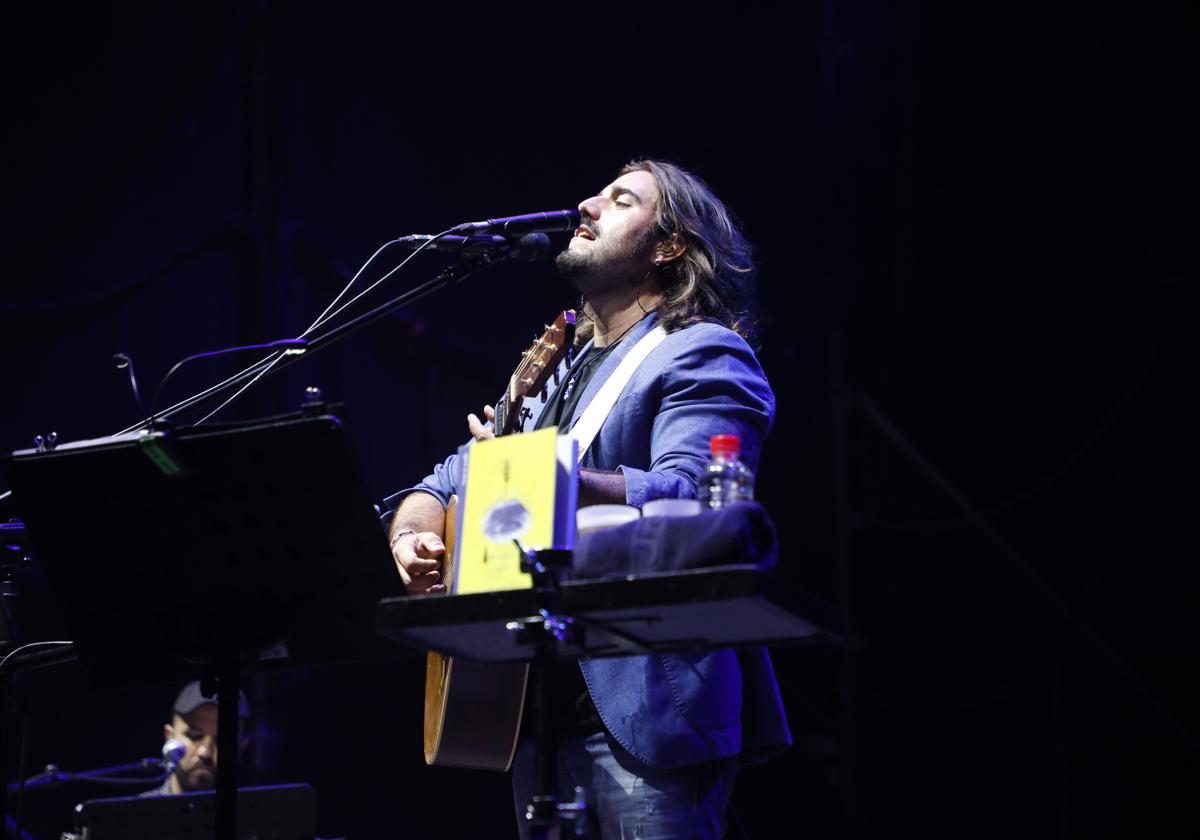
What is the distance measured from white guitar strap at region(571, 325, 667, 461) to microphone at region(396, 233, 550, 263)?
0.30 metres

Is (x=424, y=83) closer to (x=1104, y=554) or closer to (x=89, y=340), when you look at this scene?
(x=89, y=340)

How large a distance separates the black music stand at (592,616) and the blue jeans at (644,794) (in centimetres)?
57

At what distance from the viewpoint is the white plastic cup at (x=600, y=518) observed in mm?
1808

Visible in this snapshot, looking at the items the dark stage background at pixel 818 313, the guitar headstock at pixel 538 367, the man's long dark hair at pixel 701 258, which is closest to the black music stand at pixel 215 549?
the guitar headstock at pixel 538 367

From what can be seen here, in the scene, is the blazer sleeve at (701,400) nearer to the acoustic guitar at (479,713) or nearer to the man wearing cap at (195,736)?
the acoustic guitar at (479,713)

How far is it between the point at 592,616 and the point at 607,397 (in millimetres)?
1081

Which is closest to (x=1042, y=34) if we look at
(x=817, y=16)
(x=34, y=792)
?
(x=817, y=16)

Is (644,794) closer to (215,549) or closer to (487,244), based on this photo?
(215,549)

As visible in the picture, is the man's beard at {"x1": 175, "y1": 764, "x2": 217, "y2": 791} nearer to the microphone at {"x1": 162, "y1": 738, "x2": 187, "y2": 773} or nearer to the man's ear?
the microphone at {"x1": 162, "y1": 738, "x2": 187, "y2": 773}

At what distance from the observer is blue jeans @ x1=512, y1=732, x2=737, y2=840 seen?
7.35ft

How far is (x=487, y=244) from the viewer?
2.61m

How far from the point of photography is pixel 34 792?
4.45 meters

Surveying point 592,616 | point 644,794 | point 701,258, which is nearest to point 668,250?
point 701,258

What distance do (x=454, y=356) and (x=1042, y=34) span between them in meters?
2.68
